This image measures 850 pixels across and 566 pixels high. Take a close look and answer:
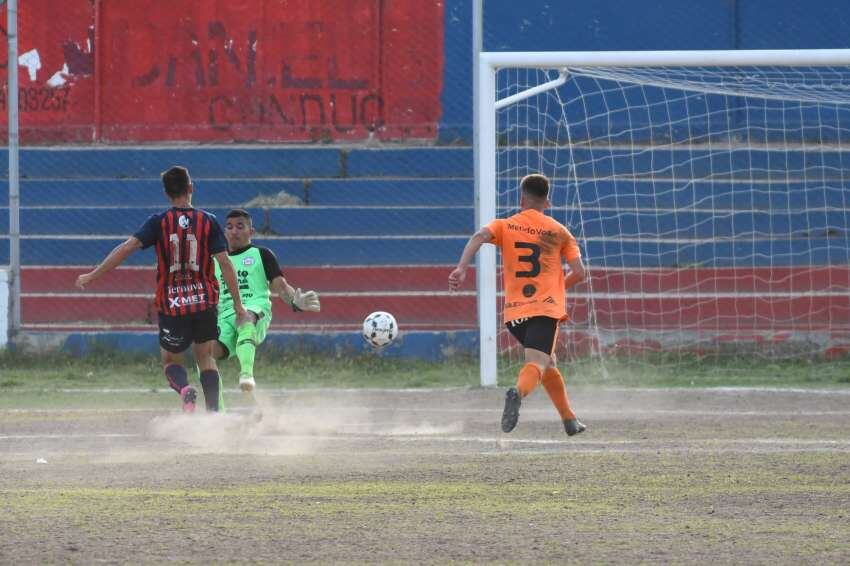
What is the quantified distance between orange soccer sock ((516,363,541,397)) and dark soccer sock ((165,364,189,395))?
229cm

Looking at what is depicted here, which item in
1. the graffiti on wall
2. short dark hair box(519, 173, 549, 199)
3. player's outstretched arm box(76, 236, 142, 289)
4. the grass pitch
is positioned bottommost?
the grass pitch

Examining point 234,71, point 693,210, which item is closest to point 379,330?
point 693,210

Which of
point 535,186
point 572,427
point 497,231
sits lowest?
point 572,427

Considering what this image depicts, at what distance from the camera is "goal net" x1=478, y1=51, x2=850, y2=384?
15.2 m

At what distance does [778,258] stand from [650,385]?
3.90m

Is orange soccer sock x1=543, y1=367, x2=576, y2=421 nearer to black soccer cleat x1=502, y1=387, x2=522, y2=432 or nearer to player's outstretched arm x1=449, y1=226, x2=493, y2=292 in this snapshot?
black soccer cleat x1=502, y1=387, x2=522, y2=432

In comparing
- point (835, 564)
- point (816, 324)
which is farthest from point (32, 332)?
point (835, 564)

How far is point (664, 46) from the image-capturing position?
1938cm

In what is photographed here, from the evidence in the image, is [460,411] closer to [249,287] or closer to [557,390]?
[249,287]

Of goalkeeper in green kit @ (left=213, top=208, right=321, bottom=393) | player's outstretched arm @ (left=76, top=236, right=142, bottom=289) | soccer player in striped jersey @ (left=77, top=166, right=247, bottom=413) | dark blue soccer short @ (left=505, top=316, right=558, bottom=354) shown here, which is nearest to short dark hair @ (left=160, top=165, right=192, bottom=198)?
soccer player in striped jersey @ (left=77, top=166, right=247, bottom=413)

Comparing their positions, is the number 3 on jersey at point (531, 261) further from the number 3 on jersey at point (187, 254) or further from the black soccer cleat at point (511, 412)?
the number 3 on jersey at point (187, 254)

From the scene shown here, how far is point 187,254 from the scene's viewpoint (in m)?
9.21

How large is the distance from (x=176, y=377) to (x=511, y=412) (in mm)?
2463

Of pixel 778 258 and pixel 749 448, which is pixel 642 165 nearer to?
pixel 778 258
